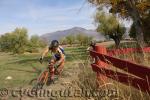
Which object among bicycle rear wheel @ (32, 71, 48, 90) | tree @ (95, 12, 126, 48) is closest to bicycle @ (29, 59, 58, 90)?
bicycle rear wheel @ (32, 71, 48, 90)

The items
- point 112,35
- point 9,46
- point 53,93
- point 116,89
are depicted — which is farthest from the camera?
point 9,46

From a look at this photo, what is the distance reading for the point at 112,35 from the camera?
3937 inches

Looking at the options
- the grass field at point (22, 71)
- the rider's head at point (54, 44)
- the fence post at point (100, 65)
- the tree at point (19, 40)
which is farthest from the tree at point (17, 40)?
the fence post at point (100, 65)

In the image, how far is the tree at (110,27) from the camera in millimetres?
96463

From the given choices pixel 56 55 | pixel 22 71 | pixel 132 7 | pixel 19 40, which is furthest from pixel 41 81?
pixel 19 40

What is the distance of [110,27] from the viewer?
98500 millimetres

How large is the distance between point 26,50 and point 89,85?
136 m

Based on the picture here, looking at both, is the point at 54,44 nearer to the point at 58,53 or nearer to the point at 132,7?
the point at 58,53

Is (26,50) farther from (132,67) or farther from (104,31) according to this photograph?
(132,67)

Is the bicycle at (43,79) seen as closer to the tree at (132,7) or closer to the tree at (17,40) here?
the tree at (132,7)

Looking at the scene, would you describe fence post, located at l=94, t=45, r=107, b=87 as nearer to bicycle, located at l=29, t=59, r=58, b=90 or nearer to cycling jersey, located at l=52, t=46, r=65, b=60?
bicycle, located at l=29, t=59, r=58, b=90

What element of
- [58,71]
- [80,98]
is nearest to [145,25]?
[58,71]

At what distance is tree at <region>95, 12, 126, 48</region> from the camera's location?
316 ft

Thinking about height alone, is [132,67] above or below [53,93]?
above
